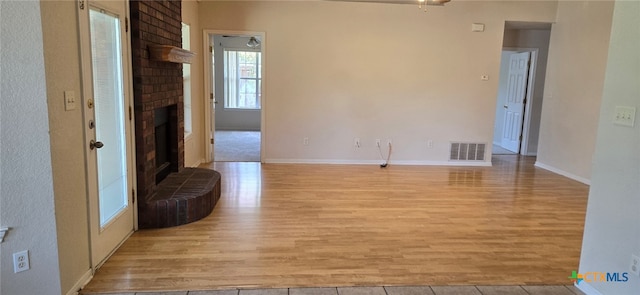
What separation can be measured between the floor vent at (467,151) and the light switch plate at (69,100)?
5444mm

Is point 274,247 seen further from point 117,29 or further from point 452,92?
point 452,92

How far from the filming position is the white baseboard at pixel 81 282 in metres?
2.37

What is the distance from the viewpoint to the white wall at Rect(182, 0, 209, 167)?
18.0 ft

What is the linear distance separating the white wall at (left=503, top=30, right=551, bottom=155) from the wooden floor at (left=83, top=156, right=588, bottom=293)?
2288 millimetres

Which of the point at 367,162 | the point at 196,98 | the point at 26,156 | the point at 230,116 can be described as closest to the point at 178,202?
the point at 26,156

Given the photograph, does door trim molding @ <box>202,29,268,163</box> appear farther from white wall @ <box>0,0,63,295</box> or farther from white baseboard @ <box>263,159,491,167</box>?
white wall @ <box>0,0,63,295</box>

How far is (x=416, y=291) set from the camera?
2.53m

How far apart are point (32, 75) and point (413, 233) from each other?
9.46ft

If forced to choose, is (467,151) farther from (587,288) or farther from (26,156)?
(26,156)

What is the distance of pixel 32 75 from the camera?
2.01m

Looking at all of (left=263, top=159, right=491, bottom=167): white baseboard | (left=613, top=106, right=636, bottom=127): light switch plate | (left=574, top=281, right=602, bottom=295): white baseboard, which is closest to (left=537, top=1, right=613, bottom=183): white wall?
(left=263, top=159, right=491, bottom=167): white baseboard

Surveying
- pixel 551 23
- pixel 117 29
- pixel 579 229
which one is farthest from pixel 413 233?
pixel 551 23

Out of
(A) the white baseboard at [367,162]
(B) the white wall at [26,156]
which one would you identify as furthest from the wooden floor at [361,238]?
(A) the white baseboard at [367,162]

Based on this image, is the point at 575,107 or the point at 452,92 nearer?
the point at 575,107
